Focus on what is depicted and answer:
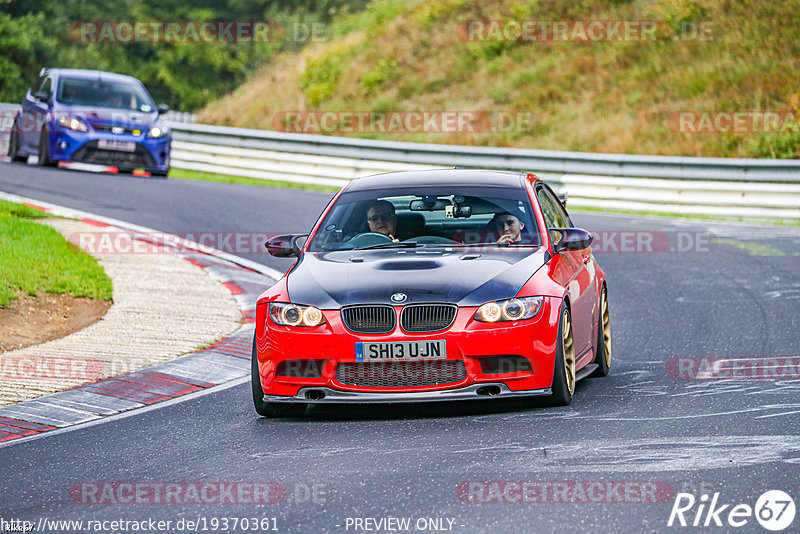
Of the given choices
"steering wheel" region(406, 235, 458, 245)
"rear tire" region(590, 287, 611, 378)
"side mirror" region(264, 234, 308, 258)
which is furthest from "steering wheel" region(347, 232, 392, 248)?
"rear tire" region(590, 287, 611, 378)

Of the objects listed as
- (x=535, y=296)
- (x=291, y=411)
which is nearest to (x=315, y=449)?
Answer: (x=291, y=411)

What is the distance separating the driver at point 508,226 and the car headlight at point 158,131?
15.2 metres

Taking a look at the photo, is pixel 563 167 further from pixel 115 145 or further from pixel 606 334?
pixel 606 334

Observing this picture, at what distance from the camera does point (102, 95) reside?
2373cm

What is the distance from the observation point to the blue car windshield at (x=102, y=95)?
76.7 ft

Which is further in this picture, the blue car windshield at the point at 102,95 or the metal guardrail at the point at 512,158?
the blue car windshield at the point at 102,95

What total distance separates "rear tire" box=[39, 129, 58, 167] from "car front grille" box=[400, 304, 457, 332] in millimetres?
17151

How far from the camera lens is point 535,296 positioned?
291 inches

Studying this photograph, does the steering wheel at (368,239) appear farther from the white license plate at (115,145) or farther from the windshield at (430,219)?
the white license plate at (115,145)

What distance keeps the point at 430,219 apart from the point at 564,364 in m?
1.94

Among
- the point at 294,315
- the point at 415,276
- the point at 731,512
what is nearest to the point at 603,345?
the point at 415,276

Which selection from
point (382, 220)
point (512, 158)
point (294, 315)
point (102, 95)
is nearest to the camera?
point (294, 315)

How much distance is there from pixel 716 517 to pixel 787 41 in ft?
89.5

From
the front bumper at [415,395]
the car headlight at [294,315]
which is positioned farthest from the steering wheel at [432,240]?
the front bumper at [415,395]
